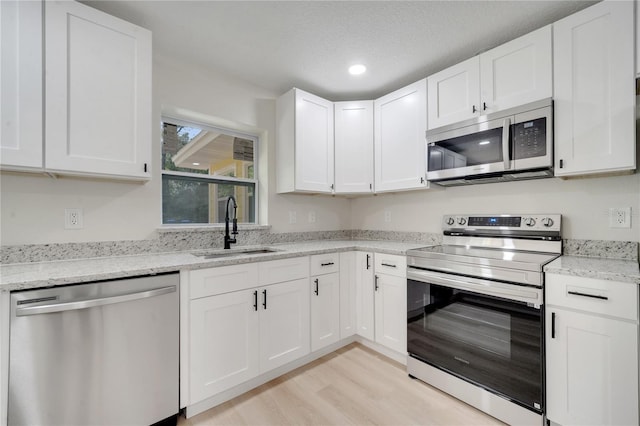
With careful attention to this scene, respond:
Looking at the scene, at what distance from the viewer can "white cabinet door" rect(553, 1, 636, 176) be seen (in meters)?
1.46

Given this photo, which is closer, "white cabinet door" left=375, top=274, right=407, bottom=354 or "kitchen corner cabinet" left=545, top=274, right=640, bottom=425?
"kitchen corner cabinet" left=545, top=274, right=640, bottom=425

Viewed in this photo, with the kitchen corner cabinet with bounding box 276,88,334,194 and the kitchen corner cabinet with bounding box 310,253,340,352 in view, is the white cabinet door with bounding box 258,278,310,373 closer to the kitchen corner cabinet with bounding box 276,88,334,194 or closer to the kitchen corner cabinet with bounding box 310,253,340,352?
the kitchen corner cabinet with bounding box 310,253,340,352

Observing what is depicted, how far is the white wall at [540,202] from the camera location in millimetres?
1701

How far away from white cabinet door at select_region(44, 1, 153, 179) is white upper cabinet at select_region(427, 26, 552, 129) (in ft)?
7.01

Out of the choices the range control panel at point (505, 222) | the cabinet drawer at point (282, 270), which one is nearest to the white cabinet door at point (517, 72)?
the range control panel at point (505, 222)

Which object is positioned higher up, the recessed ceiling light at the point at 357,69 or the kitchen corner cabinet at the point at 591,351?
the recessed ceiling light at the point at 357,69

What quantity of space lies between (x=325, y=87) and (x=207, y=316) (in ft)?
7.43

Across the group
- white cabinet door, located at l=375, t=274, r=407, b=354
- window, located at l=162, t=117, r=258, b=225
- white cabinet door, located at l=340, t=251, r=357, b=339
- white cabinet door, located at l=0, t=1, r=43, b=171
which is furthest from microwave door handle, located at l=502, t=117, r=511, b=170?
white cabinet door, located at l=0, t=1, r=43, b=171

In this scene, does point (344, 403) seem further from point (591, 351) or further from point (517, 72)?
point (517, 72)

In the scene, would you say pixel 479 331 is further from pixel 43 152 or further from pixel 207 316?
pixel 43 152

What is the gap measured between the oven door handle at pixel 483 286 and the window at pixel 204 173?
1687mm

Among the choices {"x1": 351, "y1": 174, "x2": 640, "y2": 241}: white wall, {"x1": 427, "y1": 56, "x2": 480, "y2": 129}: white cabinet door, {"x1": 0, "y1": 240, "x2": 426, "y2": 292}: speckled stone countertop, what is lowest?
{"x1": 0, "y1": 240, "x2": 426, "y2": 292}: speckled stone countertop

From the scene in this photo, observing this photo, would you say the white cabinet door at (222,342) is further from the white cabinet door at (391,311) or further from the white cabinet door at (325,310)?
the white cabinet door at (391,311)

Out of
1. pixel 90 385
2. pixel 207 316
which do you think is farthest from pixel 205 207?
pixel 90 385
